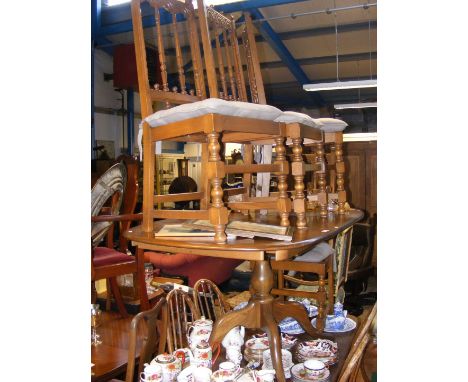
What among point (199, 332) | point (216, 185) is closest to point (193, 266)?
point (199, 332)

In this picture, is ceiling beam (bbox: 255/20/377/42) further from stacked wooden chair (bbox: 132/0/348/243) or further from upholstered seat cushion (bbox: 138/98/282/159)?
upholstered seat cushion (bbox: 138/98/282/159)

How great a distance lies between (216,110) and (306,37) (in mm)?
7049

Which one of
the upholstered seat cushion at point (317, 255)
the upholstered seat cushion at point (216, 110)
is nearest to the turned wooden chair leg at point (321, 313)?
the upholstered seat cushion at point (317, 255)

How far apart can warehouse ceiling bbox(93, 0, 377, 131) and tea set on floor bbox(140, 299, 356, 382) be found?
474cm

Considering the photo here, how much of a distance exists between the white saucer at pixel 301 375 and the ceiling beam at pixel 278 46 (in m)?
5.96

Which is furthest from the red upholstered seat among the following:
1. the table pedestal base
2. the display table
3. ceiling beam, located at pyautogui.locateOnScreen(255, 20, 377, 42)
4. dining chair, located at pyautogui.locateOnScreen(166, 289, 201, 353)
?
ceiling beam, located at pyautogui.locateOnScreen(255, 20, 377, 42)

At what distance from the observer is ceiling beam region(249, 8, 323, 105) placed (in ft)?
22.4

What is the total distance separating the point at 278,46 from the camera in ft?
24.9

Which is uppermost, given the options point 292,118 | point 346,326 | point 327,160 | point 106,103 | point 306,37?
point 306,37

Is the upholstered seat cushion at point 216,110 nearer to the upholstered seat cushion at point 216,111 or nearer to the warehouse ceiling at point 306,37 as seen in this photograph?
the upholstered seat cushion at point 216,111

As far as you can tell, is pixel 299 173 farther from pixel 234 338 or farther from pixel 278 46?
pixel 278 46
